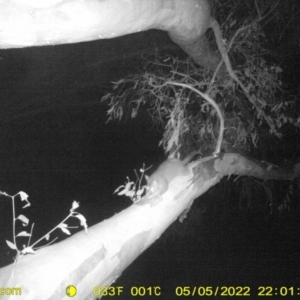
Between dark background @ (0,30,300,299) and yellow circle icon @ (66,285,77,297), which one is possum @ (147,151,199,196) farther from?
dark background @ (0,30,300,299)

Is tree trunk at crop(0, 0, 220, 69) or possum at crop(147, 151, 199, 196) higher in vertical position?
tree trunk at crop(0, 0, 220, 69)

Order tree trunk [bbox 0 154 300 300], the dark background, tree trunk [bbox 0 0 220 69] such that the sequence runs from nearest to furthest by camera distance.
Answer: tree trunk [bbox 0 0 220 69] → tree trunk [bbox 0 154 300 300] → the dark background

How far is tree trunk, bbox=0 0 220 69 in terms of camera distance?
1.21m

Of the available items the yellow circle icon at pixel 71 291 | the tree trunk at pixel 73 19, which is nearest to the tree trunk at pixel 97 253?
the yellow circle icon at pixel 71 291

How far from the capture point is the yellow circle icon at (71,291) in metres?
1.43

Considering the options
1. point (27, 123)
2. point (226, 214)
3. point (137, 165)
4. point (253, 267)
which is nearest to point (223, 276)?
point (253, 267)

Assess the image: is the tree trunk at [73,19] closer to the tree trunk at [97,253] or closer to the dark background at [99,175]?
the tree trunk at [97,253]

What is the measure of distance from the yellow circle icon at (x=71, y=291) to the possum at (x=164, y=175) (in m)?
0.92

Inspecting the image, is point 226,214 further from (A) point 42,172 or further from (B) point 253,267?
(A) point 42,172

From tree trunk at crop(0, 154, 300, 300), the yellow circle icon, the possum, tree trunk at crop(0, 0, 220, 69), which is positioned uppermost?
tree trunk at crop(0, 0, 220, 69)

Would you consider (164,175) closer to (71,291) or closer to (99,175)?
(71,291)

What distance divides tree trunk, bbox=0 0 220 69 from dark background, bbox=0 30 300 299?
4.30 m

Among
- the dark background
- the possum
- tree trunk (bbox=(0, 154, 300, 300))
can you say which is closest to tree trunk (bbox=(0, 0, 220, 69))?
tree trunk (bbox=(0, 154, 300, 300))

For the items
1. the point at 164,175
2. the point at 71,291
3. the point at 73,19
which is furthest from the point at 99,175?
the point at 73,19
